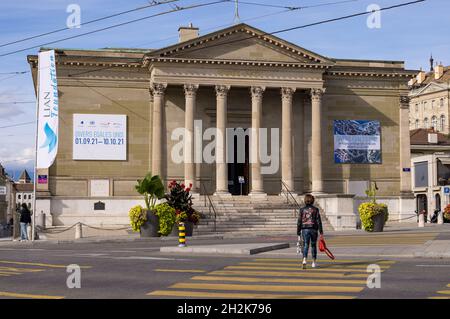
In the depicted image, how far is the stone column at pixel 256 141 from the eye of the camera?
49.6 metres

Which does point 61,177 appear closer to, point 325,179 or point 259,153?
point 259,153

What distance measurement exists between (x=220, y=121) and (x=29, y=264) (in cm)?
3064

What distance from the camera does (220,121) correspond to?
49.5 metres

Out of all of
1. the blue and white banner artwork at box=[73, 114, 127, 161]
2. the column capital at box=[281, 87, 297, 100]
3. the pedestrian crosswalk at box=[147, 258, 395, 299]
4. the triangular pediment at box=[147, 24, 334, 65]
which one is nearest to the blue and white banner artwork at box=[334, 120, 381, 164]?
the column capital at box=[281, 87, 297, 100]

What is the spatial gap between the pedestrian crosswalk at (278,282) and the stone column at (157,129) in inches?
1205

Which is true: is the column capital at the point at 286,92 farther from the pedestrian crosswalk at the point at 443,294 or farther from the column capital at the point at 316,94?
the pedestrian crosswalk at the point at 443,294

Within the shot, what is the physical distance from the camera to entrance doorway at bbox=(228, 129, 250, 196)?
52.8m

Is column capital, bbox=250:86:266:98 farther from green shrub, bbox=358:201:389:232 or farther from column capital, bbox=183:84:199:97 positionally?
green shrub, bbox=358:201:389:232

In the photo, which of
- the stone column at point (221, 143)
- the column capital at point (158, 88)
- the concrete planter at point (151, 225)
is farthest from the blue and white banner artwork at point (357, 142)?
the concrete planter at point (151, 225)

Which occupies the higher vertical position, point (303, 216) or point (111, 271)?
point (303, 216)

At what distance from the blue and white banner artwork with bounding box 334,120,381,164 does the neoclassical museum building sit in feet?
0.26

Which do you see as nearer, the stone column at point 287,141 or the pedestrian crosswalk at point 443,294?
the pedestrian crosswalk at point 443,294
